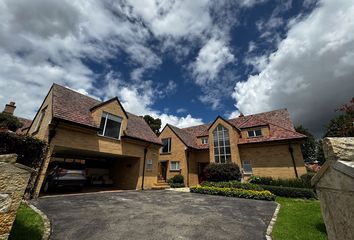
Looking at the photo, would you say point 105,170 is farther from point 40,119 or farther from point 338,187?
point 338,187

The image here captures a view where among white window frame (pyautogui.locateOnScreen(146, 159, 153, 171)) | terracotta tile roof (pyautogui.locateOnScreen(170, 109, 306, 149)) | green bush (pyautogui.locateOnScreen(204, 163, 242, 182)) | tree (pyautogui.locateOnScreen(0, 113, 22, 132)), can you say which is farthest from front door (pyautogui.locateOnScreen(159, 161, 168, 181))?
tree (pyautogui.locateOnScreen(0, 113, 22, 132))

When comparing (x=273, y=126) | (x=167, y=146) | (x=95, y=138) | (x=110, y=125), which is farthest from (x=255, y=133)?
(x=95, y=138)

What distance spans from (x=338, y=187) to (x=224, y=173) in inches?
700

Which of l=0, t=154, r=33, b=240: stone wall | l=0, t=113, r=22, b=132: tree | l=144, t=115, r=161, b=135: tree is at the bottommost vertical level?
l=0, t=154, r=33, b=240: stone wall

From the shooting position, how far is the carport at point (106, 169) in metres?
16.9

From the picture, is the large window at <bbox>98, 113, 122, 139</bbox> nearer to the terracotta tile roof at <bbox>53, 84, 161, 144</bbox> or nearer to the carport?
the terracotta tile roof at <bbox>53, 84, 161, 144</bbox>

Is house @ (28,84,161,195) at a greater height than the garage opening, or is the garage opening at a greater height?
house @ (28,84,161,195)

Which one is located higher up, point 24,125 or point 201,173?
point 24,125

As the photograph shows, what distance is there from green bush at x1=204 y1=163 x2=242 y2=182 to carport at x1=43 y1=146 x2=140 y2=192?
8157mm

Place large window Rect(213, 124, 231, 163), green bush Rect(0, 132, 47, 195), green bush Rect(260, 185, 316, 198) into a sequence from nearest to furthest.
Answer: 1. green bush Rect(0, 132, 47, 195)
2. green bush Rect(260, 185, 316, 198)
3. large window Rect(213, 124, 231, 163)

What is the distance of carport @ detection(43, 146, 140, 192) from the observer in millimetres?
16922

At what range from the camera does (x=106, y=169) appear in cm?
1900

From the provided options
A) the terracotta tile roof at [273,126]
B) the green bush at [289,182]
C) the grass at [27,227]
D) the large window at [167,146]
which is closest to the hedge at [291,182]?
the green bush at [289,182]

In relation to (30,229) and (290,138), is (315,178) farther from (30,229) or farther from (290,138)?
(290,138)
